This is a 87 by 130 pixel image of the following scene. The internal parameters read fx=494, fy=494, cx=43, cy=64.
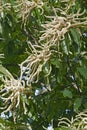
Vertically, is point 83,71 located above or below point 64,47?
below

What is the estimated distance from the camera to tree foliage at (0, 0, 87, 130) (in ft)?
6.66

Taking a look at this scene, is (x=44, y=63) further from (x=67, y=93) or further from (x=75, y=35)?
(x=67, y=93)

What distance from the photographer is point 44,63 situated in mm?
2074

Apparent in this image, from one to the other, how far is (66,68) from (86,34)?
0.26 m

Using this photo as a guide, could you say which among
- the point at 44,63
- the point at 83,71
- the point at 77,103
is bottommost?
the point at 77,103

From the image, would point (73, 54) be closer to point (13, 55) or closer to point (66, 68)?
point (66, 68)

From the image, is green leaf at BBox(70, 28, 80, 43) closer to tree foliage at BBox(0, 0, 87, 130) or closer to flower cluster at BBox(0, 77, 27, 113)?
tree foliage at BBox(0, 0, 87, 130)

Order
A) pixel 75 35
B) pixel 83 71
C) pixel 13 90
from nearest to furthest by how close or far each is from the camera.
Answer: pixel 13 90 → pixel 75 35 → pixel 83 71

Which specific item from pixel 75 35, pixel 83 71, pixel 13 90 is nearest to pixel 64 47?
pixel 75 35

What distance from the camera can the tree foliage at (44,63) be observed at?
2.03 meters

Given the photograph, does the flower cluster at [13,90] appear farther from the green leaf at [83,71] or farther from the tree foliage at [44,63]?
the green leaf at [83,71]

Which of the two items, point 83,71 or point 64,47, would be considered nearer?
point 64,47

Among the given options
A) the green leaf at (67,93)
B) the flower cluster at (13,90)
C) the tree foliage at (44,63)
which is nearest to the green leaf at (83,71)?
the tree foliage at (44,63)

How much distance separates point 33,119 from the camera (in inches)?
111
